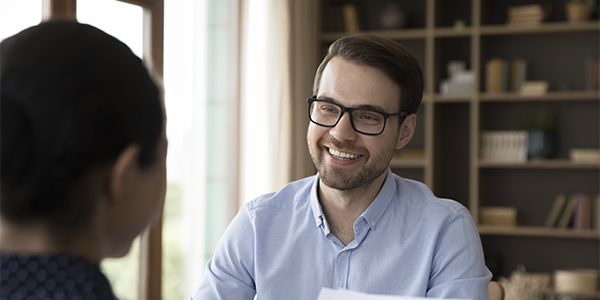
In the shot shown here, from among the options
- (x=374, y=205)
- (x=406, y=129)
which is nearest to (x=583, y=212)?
(x=406, y=129)

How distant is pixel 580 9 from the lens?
3.79m

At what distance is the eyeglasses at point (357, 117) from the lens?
142 centimetres

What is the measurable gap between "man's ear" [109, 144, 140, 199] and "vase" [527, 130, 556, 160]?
146 inches

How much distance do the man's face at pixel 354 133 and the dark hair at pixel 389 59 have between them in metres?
0.01

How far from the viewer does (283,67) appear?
12.6 ft

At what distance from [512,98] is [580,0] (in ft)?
2.53

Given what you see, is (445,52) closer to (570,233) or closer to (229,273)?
(570,233)

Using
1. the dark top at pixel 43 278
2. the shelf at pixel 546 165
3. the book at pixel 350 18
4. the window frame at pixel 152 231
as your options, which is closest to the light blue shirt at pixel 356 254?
the dark top at pixel 43 278

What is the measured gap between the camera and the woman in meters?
0.54

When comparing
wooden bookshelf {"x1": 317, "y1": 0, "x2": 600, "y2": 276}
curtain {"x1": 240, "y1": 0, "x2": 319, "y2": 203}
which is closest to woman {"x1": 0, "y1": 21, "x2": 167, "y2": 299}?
curtain {"x1": 240, "y1": 0, "x2": 319, "y2": 203}

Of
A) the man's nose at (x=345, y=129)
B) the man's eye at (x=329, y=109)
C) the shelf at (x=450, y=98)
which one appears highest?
the shelf at (x=450, y=98)

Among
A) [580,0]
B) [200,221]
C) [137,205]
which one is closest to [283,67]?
[200,221]

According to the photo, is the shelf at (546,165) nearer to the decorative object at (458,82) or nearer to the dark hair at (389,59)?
the decorative object at (458,82)

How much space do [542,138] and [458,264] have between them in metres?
2.89
